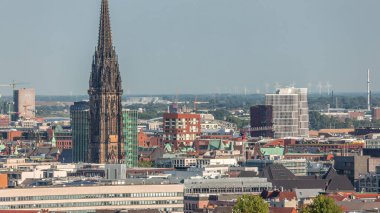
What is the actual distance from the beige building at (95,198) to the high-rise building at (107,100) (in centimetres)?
5112

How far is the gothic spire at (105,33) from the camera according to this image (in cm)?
19025

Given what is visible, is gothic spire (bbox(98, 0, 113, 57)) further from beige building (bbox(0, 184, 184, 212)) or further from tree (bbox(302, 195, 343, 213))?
tree (bbox(302, 195, 343, 213))

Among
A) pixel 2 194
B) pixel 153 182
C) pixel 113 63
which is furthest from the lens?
pixel 113 63

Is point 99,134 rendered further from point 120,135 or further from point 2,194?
point 2,194

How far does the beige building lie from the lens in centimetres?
13300

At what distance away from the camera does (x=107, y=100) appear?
190750mm

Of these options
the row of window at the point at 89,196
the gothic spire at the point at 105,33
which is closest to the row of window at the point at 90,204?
the row of window at the point at 89,196

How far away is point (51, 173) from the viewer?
165250mm

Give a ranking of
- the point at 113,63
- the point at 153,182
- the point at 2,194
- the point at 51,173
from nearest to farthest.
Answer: the point at 2,194, the point at 153,182, the point at 51,173, the point at 113,63

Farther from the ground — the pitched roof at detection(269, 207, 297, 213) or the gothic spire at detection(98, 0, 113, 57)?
the gothic spire at detection(98, 0, 113, 57)

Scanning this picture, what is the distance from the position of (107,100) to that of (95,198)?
55.0 metres

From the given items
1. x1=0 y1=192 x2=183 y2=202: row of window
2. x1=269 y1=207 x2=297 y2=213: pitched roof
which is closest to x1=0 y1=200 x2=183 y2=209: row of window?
x1=0 y1=192 x2=183 y2=202: row of window

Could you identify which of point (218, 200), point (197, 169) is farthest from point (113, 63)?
point (218, 200)

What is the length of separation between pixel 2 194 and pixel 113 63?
193ft
